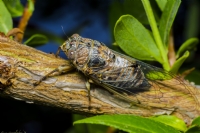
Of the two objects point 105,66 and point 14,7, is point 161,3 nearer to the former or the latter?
point 105,66

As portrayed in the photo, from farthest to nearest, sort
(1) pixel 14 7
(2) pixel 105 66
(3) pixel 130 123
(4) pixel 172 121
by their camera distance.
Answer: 1. (1) pixel 14 7
2. (2) pixel 105 66
3. (4) pixel 172 121
4. (3) pixel 130 123

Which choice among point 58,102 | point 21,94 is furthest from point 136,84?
point 21,94

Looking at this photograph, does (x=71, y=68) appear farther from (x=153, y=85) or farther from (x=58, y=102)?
(x=153, y=85)

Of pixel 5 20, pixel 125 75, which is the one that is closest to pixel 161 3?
pixel 125 75

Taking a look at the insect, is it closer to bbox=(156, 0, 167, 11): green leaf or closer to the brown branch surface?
the brown branch surface

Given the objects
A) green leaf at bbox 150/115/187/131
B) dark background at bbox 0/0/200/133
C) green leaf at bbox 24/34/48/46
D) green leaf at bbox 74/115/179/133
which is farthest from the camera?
dark background at bbox 0/0/200/133

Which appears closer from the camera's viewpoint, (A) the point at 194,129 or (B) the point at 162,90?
(A) the point at 194,129

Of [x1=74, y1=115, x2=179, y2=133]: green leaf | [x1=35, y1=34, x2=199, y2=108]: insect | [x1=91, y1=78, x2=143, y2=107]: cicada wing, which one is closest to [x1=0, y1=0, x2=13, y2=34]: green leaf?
[x1=35, y1=34, x2=199, y2=108]: insect
